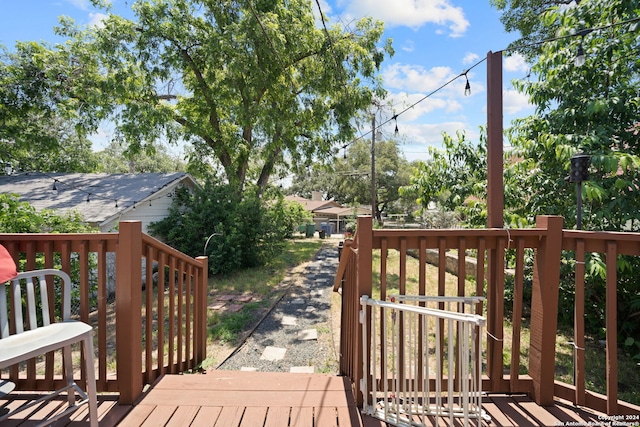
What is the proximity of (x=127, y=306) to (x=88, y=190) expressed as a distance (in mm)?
8901

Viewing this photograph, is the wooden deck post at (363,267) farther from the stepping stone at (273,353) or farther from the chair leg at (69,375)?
the stepping stone at (273,353)

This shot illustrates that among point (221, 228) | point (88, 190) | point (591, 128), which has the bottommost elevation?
point (221, 228)

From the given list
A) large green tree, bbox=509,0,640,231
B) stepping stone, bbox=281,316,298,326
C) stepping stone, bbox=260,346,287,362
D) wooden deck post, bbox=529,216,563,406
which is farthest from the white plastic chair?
large green tree, bbox=509,0,640,231

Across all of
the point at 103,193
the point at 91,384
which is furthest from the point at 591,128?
the point at 103,193

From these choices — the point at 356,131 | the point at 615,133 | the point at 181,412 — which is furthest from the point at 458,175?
the point at 356,131

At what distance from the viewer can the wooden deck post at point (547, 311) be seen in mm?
1805

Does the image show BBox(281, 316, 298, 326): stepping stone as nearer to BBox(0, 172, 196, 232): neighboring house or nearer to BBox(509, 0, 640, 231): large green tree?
BBox(509, 0, 640, 231): large green tree

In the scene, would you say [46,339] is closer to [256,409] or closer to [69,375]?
[69,375]

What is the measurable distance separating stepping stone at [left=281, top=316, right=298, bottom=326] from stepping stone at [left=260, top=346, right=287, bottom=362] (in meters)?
0.82

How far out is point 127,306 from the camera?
1.81 metres

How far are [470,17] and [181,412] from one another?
725 cm

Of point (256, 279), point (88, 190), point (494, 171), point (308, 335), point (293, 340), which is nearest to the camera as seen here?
point (494, 171)

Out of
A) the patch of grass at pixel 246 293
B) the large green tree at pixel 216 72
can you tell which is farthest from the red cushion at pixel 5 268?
the large green tree at pixel 216 72

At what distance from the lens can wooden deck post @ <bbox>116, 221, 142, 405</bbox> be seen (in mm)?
1787
